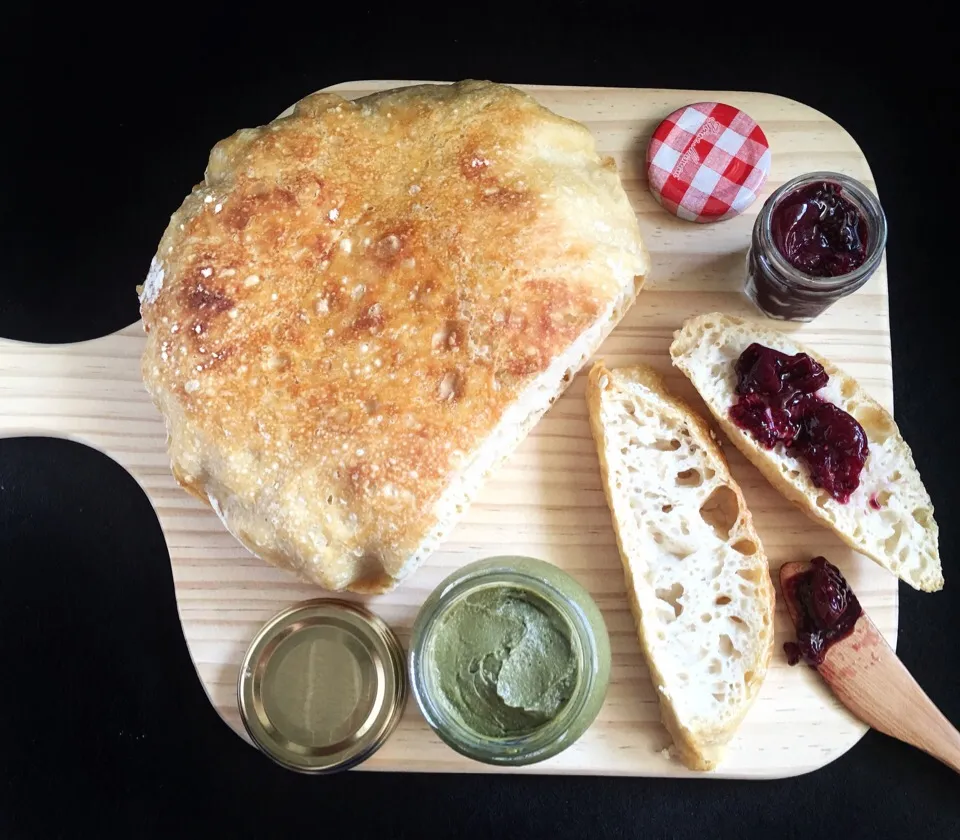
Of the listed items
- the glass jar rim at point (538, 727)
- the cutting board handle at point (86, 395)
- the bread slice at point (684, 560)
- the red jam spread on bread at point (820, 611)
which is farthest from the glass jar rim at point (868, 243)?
the cutting board handle at point (86, 395)

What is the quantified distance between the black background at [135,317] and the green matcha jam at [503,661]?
32.6 inches

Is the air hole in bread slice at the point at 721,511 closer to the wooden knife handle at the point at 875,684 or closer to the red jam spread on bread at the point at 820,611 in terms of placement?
the red jam spread on bread at the point at 820,611

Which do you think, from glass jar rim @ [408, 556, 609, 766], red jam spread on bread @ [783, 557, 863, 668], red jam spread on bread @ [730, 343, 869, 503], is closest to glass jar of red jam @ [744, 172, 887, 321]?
red jam spread on bread @ [730, 343, 869, 503]

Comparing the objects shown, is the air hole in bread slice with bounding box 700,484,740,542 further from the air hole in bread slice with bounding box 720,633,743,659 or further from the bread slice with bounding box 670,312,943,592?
the air hole in bread slice with bounding box 720,633,743,659

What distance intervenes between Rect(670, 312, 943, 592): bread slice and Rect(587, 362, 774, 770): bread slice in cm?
12

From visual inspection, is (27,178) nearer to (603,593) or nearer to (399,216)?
(399,216)

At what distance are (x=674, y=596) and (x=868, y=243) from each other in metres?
1.15

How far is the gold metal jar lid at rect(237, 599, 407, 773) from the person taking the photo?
2.61 m

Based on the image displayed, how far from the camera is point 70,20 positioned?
143 inches

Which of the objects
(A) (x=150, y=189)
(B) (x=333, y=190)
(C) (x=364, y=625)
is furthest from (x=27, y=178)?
(C) (x=364, y=625)

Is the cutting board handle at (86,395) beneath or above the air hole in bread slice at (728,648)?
above

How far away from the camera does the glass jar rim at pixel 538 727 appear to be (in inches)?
93.2

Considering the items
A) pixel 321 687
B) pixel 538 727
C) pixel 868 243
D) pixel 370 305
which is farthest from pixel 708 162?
pixel 321 687

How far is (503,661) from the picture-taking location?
2434 millimetres
